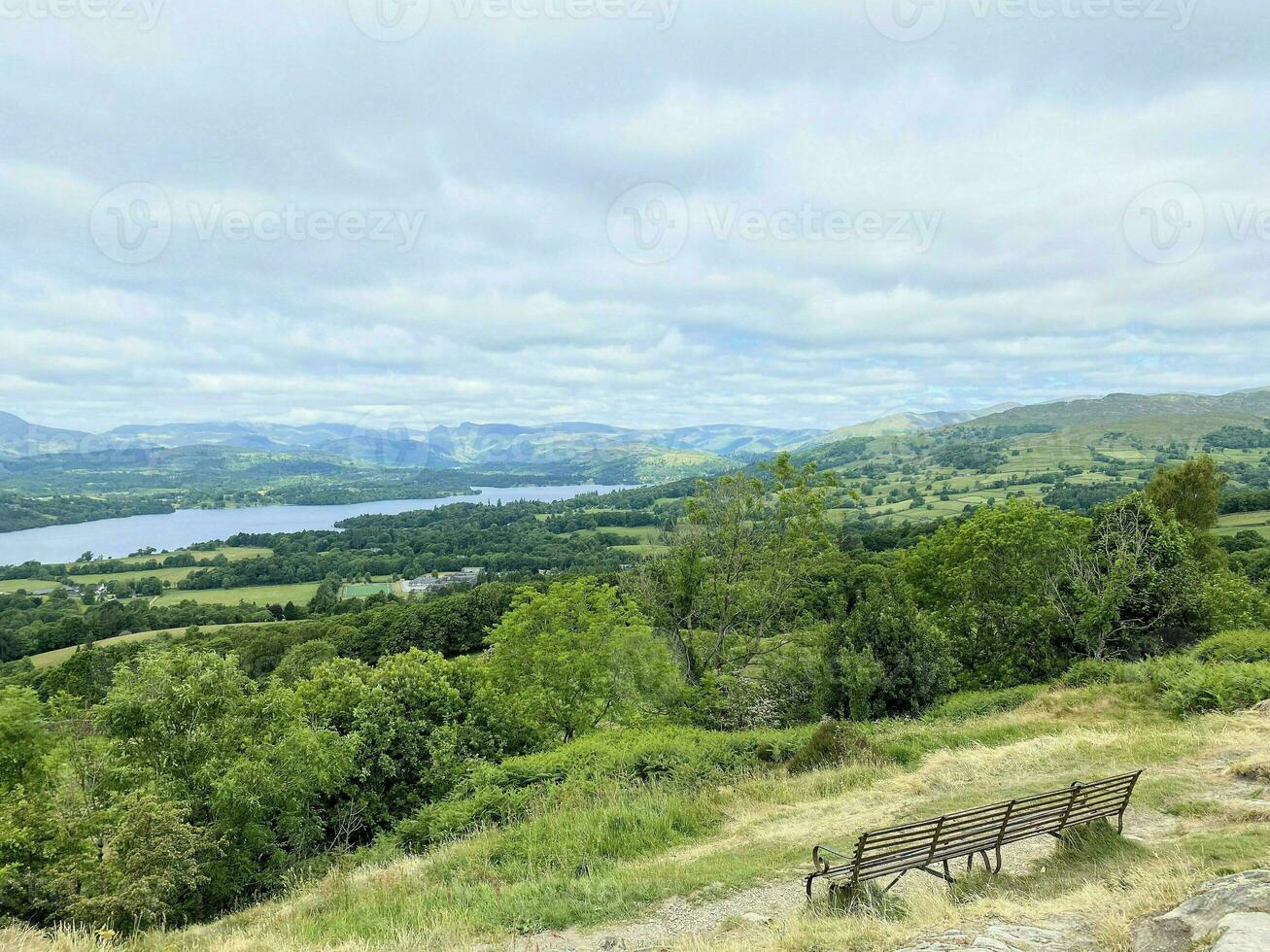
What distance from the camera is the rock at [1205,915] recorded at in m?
4.95

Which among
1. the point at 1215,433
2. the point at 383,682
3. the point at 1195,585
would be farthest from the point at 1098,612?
the point at 1215,433

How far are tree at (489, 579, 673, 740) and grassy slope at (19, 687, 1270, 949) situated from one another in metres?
10.0

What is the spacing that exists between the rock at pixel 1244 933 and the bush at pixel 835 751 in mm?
10350

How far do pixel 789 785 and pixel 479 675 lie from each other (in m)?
13.4

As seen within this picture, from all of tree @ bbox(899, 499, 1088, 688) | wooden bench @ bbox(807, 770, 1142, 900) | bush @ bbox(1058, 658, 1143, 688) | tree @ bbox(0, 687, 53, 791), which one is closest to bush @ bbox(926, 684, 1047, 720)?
bush @ bbox(1058, 658, 1143, 688)

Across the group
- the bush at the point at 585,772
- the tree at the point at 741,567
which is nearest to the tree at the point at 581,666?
the tree at the point at 741,567

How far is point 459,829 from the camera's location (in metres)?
13.3

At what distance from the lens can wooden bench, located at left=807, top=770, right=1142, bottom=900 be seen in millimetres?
7367

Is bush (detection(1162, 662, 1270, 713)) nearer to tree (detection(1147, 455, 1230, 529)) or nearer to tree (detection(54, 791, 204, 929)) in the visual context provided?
tree (detection(54, 791, 204, 929))

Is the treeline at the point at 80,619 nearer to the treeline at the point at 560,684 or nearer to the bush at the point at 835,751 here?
the treeline at the point at 560,684

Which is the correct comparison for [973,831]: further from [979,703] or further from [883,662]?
Result: [979,703]

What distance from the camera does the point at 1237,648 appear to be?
19406 millimetres

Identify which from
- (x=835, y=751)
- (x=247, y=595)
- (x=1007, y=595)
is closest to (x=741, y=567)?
(x=1007, y=595)

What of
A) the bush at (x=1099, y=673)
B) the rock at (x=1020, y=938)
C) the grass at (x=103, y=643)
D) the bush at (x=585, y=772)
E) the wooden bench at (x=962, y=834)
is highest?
the rock at (x=1020, y=938)
